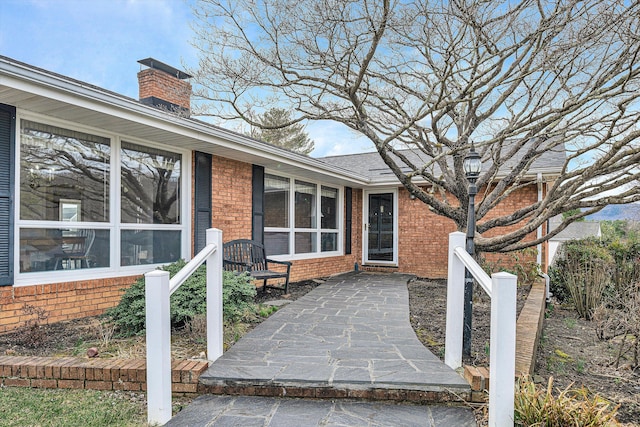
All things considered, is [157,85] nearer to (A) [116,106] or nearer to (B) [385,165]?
(A) [116,106]

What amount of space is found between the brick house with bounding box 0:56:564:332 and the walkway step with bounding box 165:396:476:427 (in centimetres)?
284

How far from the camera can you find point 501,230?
8969 millimetres

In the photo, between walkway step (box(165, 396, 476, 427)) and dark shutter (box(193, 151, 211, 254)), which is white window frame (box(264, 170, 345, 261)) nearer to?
dark shutter (box(193, 151, 211, 254))

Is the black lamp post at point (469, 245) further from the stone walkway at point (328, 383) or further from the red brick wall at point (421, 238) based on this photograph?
the red brick wall at point (421, 238)

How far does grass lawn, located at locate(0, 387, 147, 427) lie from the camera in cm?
249

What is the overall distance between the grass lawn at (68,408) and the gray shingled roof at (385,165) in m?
5.66

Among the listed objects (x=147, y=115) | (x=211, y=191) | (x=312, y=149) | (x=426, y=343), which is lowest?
(x=426, y=343)

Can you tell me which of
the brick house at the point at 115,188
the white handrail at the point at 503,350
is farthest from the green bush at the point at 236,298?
the white handrail at the point at 503,350

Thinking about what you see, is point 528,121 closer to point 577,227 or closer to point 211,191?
point 211,191

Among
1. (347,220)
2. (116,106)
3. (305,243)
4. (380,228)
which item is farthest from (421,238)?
(116,106)

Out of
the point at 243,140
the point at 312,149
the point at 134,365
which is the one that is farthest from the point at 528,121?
the point at 312,149

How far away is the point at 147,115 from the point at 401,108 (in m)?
3.77

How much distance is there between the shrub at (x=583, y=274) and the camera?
6.05 metres

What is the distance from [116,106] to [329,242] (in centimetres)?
627
